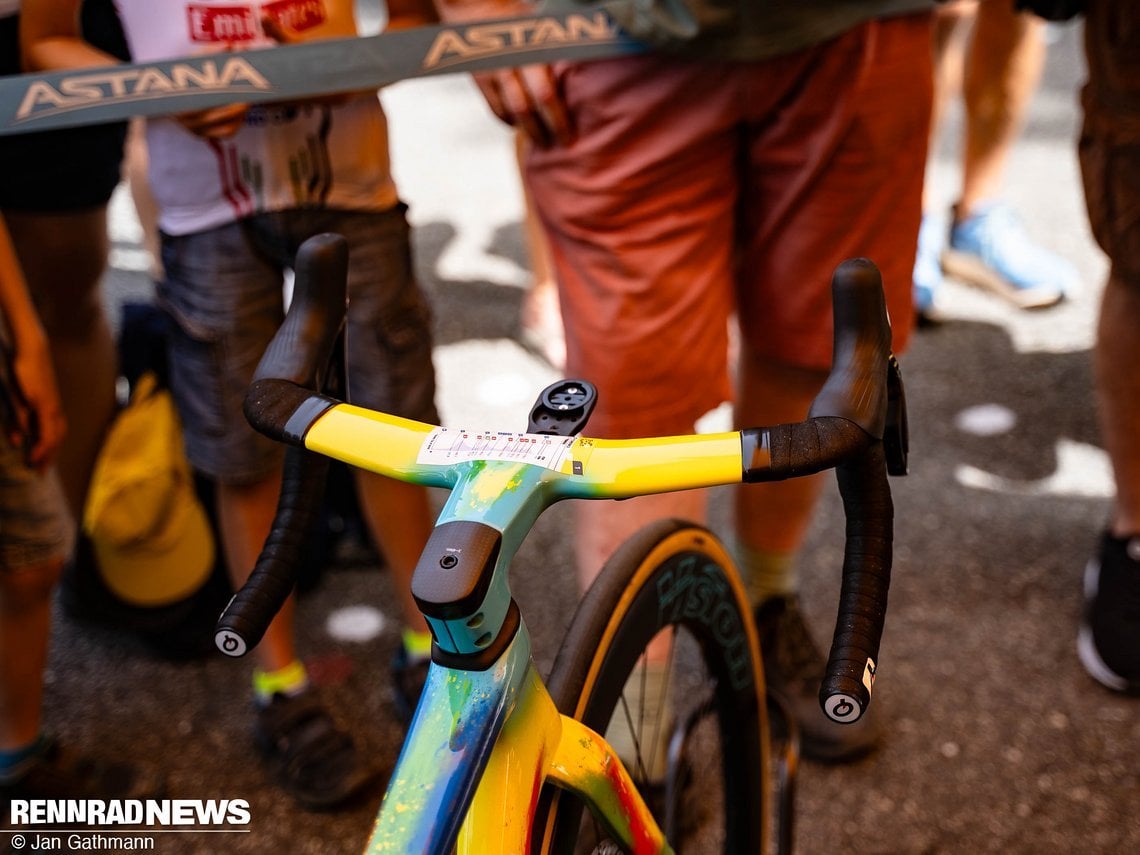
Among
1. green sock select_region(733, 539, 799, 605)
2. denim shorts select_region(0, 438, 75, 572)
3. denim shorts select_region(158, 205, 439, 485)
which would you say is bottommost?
green sock select_region(733, 539, 799, 605)

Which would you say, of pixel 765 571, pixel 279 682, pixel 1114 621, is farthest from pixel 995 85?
pixel 279 682

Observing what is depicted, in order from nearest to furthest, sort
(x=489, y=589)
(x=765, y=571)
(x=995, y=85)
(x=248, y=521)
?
1. (x=489, y=589)
2. (x=248, y=521)
3. (x=765, y=571)
4. (x=995, y=85)

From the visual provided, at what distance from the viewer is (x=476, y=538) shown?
608mm

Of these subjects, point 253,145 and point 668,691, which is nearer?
point 253,145

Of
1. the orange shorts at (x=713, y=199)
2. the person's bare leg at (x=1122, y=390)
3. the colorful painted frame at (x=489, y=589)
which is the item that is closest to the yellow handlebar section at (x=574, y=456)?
the colorful painted frame at (x=489, y=589)

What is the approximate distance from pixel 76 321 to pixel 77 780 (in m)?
0.68

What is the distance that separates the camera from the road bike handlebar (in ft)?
2.05

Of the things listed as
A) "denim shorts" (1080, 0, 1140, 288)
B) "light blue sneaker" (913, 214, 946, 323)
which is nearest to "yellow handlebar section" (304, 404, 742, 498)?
"denim shorts" (1080, 0, 1140, 288)

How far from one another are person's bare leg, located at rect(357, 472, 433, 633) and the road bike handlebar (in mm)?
761

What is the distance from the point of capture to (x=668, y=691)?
1.41 metres

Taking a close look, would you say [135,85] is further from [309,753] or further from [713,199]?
[309,753]

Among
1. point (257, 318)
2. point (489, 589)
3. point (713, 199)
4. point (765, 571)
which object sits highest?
point (489, 589)

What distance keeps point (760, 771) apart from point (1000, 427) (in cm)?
129

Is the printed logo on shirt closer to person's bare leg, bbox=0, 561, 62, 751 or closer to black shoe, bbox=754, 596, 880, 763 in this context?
person's bare leg, bbox=0, 561, 62, 751
